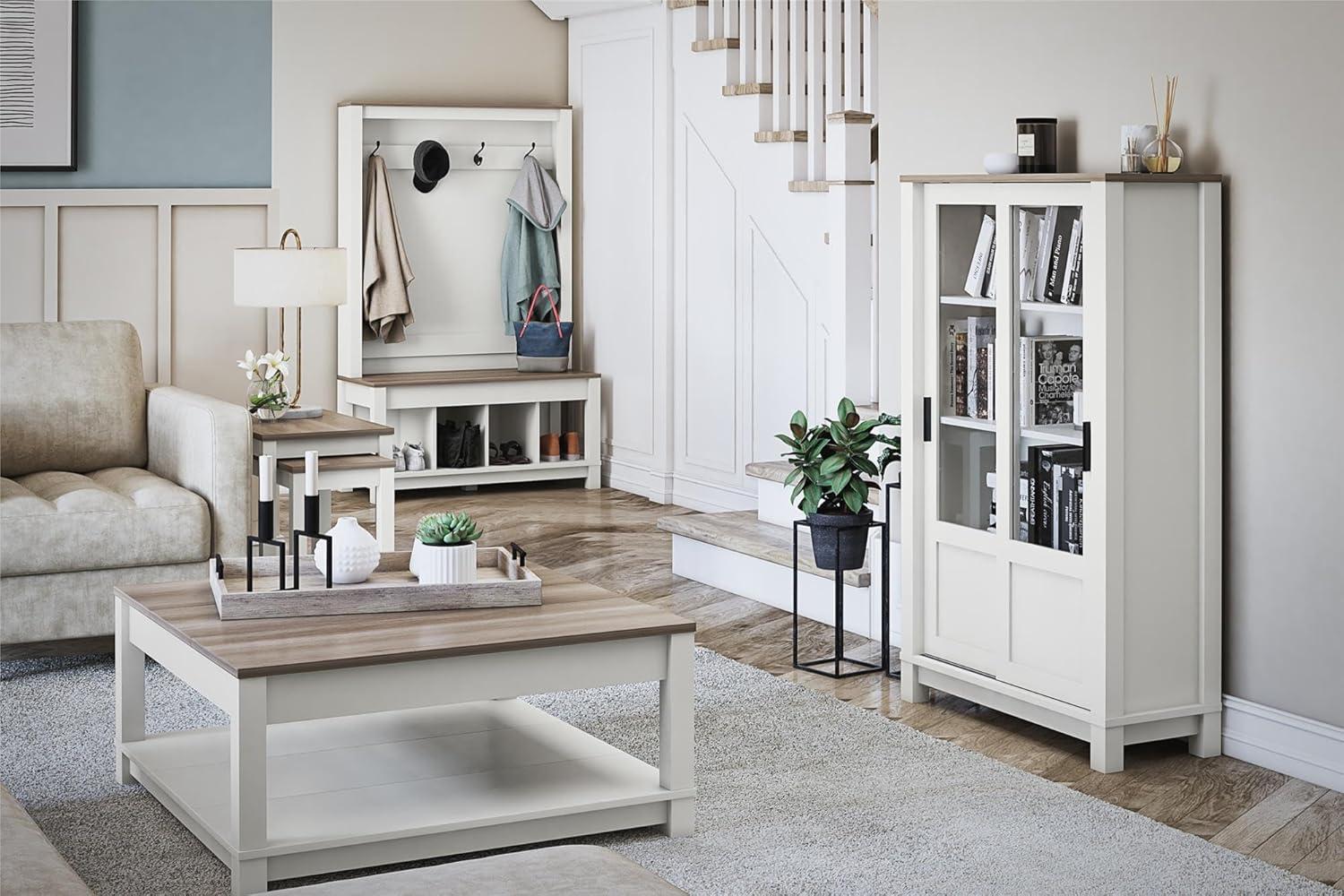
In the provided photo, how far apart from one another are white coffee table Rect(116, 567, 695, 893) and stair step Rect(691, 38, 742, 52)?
12.1 feet

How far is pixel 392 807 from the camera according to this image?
3074 millimetres

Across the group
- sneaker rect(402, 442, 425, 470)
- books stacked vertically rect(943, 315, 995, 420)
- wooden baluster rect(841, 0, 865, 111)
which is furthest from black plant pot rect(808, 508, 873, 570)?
sneaker rect(402, 442, 425, 470)

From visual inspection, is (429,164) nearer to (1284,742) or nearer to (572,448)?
(572,448)

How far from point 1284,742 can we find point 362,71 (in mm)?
5419

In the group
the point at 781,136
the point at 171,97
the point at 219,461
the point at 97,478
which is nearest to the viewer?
the point at 219,461

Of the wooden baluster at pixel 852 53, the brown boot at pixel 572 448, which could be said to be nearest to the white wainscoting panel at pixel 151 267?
the brown boot at pixel 572 448

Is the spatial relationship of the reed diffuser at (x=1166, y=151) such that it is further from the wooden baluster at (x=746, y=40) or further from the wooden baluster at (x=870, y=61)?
the wooden baluster at (x=746, y=40)

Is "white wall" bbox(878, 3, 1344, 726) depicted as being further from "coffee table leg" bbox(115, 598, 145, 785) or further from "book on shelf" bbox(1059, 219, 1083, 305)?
"coffee table leg" bbox(115, 598, 145, 785)

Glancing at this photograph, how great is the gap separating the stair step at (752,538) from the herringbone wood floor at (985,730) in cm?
18


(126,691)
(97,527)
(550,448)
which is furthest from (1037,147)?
(550,448)

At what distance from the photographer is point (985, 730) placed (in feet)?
13.1

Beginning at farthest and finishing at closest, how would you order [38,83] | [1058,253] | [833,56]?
[38,83]
[833,56]
[1058,253]

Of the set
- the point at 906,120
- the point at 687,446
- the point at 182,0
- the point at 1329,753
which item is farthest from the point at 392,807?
the point at 182,0

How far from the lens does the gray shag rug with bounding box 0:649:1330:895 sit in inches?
118
